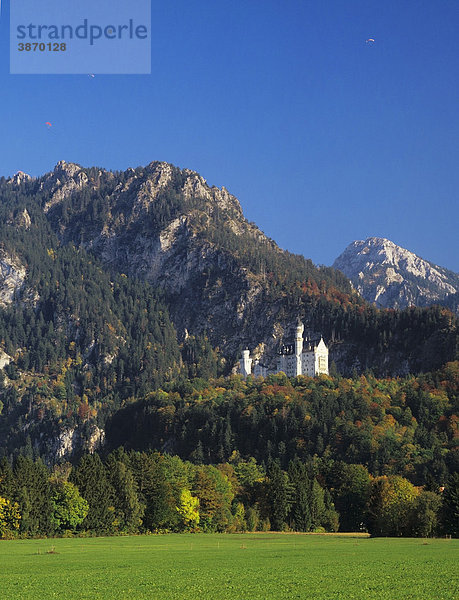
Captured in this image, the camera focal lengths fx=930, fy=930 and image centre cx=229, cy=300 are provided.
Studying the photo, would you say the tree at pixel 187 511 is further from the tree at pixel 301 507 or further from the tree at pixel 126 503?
the tree at pixel 301 507

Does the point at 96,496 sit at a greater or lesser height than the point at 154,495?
greater

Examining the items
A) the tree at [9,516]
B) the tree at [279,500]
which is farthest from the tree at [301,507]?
the tree at [9,516]

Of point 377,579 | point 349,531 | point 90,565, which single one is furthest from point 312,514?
point 377,579

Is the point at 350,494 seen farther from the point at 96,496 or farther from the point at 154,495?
the point at 96,496

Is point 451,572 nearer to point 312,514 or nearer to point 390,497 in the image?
point 390,497

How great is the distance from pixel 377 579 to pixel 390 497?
80.8 metres

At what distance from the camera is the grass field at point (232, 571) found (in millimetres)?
56938

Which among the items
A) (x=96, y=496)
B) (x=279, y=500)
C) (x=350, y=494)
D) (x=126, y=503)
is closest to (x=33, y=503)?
(x=96, y=496)

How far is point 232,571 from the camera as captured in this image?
69.9m

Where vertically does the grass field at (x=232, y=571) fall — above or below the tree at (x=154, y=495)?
below

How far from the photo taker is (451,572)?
2613 inches

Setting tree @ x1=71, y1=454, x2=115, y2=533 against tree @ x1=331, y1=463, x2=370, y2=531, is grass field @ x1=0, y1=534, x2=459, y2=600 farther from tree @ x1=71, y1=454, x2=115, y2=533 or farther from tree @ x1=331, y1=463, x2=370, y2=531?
tree @ x1=331, y1=463, x2=370, y2=531

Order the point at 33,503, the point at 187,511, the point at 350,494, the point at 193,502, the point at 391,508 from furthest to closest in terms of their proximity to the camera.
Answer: the point at 350,494 < the point at 193,502 < the point at 187,511 < the point at 33,503 < the point at 391,508

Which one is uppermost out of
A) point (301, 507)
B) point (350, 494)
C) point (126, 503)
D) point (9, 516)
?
point (126, 503)
